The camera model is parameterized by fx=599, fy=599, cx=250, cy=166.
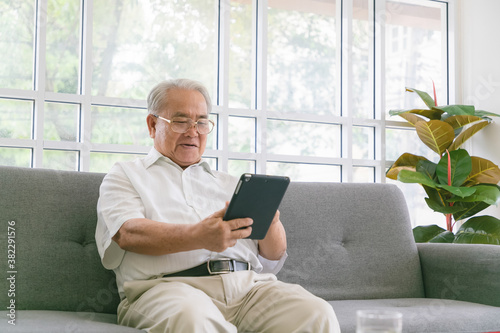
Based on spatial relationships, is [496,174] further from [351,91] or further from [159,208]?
[159,208]

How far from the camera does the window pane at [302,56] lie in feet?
13.1

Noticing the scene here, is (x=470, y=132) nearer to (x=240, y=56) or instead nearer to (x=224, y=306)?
(x=240, y=56)

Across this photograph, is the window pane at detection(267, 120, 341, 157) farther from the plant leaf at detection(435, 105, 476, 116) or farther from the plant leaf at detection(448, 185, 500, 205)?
the plant leaf at detection(448, 185, 500, 205)

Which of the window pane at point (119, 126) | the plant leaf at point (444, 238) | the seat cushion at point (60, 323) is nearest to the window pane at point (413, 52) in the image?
the plant leaf at point (444, 238)

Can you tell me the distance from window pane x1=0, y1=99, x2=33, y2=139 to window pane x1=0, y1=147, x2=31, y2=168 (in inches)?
2.8

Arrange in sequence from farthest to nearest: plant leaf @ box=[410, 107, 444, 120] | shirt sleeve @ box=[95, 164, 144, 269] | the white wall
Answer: the white wall, plant leaf @ box=[410, 107, 444, 120], shirt sleeve @ box=[95, 164, 144, 269]

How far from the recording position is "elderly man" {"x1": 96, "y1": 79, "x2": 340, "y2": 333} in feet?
5.59

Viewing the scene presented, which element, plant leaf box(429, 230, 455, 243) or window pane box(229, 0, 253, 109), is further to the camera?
Answer: window pane box(229, 0, 253, 109)

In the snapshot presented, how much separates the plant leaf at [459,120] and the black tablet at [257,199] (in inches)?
93.4

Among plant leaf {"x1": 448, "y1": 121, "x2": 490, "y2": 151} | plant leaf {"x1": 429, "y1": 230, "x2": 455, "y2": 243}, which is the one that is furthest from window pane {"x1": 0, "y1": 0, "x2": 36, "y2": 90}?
plant leaf {"x1": 448, "y1": 121, "x2": 490, "y2": 151}

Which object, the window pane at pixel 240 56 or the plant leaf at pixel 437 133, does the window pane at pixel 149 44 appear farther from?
the plant leaf at pixel 437 133

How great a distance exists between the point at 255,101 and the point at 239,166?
16.9 inches

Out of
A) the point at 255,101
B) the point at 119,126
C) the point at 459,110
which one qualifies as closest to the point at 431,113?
the point at 459,110

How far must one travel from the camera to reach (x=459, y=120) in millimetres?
3799
